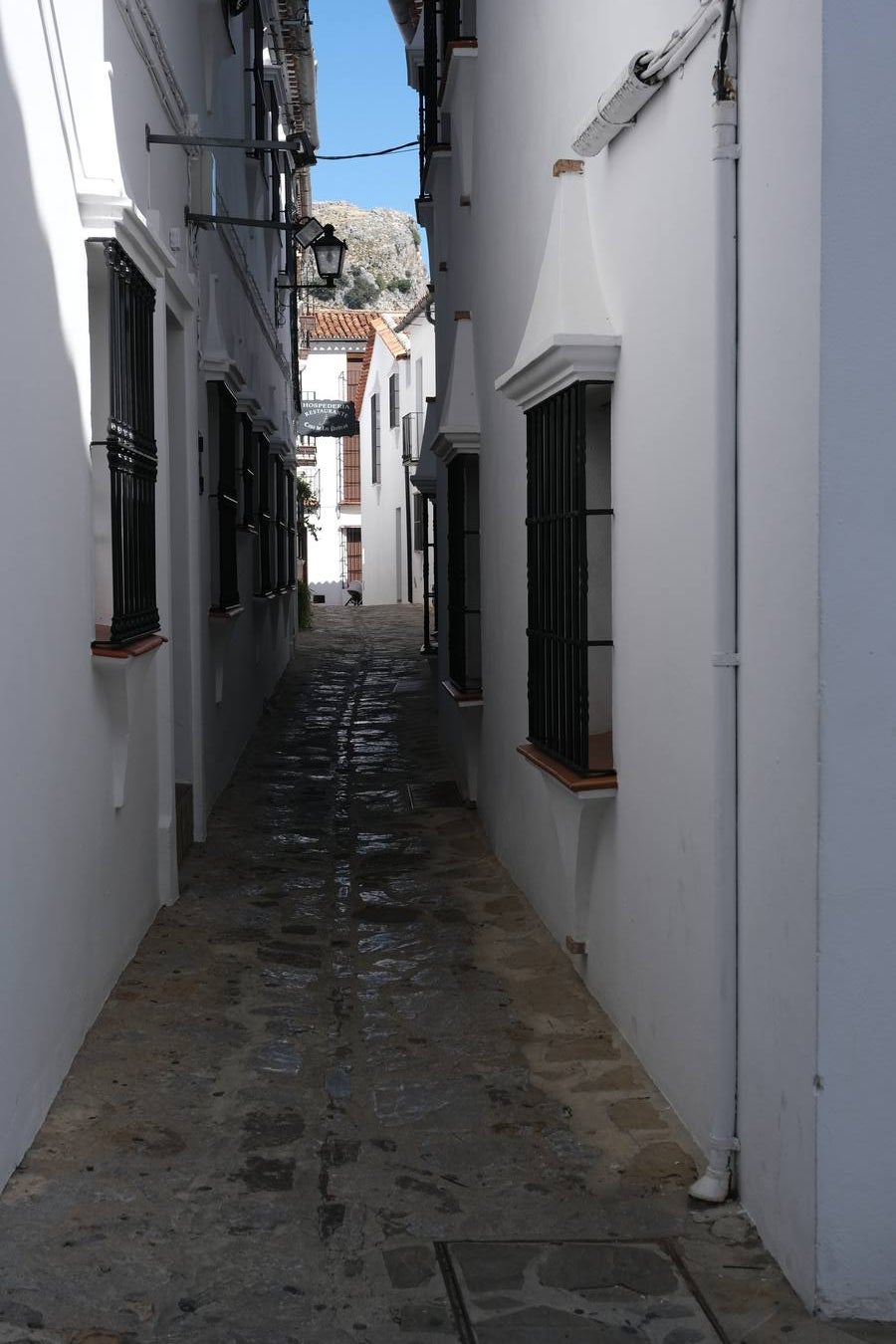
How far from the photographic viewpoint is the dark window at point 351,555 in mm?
40656

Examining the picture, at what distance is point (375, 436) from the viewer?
117 feet

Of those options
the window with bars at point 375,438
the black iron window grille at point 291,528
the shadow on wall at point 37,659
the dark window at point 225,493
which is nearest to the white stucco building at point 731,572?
the shadow on wall at point 37,659

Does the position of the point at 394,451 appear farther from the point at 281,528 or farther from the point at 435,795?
the point at 435,795

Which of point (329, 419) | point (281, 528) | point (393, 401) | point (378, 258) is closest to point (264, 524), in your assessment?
point (281, 528)

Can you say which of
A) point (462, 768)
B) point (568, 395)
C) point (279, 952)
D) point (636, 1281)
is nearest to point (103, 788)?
point (279, 952)

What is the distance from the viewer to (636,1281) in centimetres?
334

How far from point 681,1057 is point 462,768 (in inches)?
210

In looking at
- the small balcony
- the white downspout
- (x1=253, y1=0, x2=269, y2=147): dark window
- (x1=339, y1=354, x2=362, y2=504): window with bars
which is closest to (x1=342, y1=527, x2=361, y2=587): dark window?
(x1=339, y1=354, x2=362, y2=504): window with bars

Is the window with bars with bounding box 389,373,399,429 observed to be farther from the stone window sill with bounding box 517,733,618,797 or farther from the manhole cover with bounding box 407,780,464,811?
the stone window sill with bounding box 517,733,618,797

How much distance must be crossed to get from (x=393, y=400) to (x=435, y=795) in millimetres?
23762

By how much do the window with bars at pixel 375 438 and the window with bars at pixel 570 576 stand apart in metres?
→ 28.7

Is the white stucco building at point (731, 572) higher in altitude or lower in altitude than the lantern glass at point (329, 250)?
lower

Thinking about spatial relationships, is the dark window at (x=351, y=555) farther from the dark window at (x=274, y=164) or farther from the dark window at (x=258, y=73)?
the dark window at (x=258, y=73)

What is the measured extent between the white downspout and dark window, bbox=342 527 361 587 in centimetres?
3697
